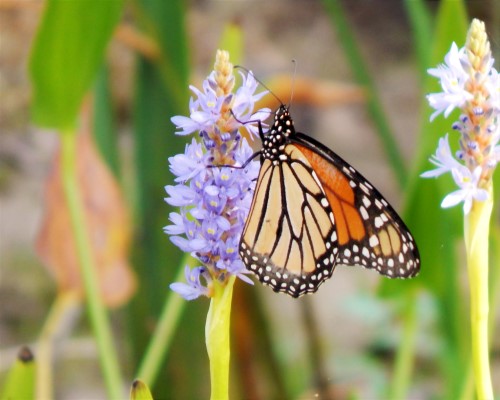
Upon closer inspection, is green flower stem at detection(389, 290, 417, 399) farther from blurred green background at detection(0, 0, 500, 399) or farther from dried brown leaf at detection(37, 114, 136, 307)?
dried brown leaf at detection(37, 114, 136, 307)

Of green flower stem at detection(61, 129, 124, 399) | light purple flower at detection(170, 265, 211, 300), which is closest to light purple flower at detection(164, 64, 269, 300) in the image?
light purple flower at detection(170, 265, 211, 300)

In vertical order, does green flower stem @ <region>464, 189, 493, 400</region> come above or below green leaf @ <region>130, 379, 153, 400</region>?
above

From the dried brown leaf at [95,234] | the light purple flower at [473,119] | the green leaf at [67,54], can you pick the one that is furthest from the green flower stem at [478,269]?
the dried brown leaf at [95,234]

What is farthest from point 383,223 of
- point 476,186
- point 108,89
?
point 108,89

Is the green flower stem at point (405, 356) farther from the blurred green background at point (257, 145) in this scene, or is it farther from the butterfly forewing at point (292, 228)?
the butterfly forewing at point (292, 228)

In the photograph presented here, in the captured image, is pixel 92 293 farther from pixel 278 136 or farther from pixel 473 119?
pixel 473 119
